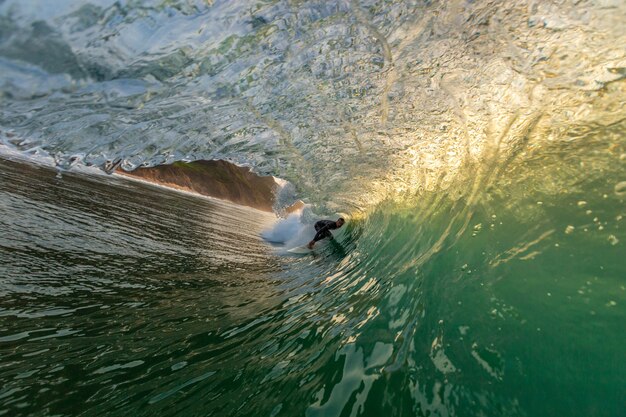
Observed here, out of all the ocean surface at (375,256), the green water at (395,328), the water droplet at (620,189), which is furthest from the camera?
the water droplet at (620,189)

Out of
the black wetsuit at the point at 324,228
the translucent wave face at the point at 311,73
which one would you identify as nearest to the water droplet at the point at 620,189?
the translucent wave face at the point at 311,73

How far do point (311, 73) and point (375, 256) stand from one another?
3280 mm

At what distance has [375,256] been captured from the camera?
5867 mm

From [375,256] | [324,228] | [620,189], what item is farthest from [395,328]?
[324,228]

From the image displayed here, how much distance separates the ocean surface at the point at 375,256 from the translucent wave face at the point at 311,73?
21 mm

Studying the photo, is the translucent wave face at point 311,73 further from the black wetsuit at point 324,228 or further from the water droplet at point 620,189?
the black wetsuit at point 324,228

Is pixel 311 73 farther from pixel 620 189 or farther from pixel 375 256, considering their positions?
pixel 375 256

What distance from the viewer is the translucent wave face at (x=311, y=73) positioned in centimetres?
285

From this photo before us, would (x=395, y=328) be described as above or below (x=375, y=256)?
below

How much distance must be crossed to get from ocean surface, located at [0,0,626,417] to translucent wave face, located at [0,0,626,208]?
0.02 meters

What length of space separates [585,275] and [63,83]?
479 cm

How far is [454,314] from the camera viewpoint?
100 inches

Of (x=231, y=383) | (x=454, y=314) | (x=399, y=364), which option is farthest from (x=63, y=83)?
(x=454, y=314)

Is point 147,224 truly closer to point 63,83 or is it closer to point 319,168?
point 319,168
